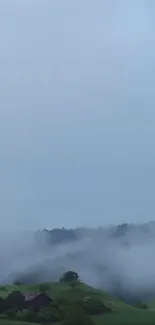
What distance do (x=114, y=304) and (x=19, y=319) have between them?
60.1 ft

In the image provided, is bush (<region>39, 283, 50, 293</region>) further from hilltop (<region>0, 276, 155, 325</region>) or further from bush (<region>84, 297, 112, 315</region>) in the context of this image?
Result: bush (<region>84, 297, 112, 315</region>)

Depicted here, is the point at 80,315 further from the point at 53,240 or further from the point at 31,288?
the point at 53,240

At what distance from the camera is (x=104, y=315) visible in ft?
190

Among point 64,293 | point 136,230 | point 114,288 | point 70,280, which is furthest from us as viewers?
point 136,230

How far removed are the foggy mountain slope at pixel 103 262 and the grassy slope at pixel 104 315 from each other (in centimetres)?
1642

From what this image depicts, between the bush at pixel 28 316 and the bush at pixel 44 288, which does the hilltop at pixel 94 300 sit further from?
the bush at pixel 28 316

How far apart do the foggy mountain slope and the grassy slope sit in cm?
1642

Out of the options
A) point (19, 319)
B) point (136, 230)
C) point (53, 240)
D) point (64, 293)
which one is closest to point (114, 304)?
point (64, 293)

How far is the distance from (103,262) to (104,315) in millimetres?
53792

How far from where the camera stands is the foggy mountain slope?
312ft

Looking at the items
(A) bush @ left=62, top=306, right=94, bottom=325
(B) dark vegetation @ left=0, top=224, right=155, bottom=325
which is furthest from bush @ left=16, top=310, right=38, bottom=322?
(A) bush @ left=62, top=306, right=94, bottom=325

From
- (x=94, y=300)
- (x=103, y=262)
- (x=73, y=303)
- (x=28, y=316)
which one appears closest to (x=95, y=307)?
(x=94, y=300)

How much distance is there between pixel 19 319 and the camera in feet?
171

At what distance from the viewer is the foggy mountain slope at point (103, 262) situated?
95125 mm
